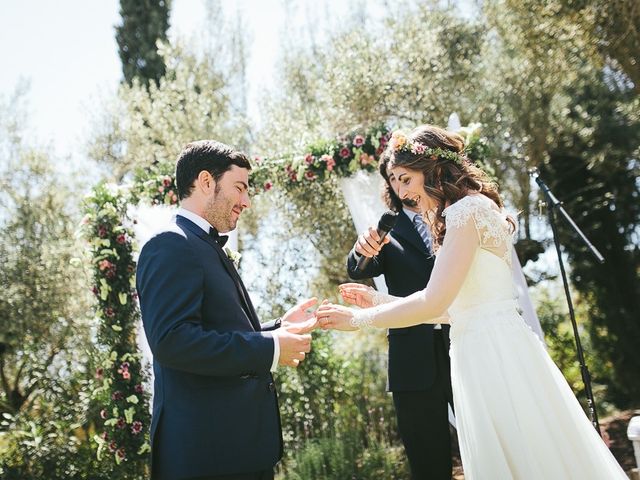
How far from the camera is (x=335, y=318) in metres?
2.46

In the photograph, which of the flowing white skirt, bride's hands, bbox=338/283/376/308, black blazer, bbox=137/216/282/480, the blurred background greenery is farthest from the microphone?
the blurred background greenery

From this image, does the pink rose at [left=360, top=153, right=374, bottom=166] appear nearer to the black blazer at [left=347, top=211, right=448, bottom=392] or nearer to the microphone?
the black blazer at [left=347, top=211, right=448, bottom=392]

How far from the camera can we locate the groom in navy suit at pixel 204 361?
1.83 meters

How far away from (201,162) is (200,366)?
2.35 ft

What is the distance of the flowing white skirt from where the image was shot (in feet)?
6.81

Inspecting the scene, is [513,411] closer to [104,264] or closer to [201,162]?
[201,162]

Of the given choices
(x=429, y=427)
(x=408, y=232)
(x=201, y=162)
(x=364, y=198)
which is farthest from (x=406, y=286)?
(x=364, y=198)

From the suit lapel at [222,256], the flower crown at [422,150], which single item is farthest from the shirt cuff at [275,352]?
the flower crown at [422,150]

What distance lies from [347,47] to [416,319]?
5933 mm

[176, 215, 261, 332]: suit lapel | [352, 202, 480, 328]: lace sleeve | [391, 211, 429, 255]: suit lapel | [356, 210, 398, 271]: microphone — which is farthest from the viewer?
[391, 211, 429, 255]: suit lapel

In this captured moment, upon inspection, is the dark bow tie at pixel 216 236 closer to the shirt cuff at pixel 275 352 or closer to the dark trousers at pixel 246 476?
the shirt cuff at pixel 275 352

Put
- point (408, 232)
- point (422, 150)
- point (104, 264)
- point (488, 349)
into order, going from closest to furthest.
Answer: point (488, 349) < point (422, 150) < point (408, 232) < point (104, 264)

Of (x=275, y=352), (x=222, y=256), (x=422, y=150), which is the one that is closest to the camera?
(x=275, y=352)

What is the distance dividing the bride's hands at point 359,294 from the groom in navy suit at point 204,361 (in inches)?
28.5
